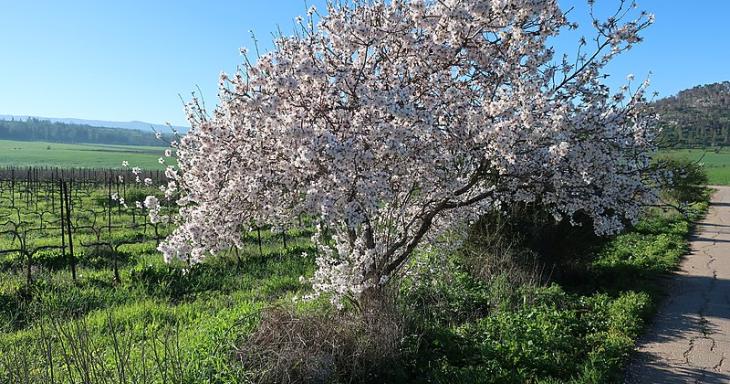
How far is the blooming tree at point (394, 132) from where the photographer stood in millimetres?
5055

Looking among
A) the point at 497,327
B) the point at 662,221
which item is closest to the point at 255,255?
the point at 497,327

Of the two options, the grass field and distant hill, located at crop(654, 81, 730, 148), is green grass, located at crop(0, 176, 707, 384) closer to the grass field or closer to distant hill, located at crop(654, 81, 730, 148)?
the grass field

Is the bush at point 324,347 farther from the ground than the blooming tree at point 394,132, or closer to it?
closer to it

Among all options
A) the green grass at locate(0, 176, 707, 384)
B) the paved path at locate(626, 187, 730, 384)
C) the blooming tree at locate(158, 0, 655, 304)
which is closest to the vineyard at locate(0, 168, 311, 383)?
the green grass at locate(0, 176, 707, 384)

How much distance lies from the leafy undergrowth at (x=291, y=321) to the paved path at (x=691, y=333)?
24 cm

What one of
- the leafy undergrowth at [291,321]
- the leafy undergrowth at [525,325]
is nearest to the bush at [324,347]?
the leafy undergrowth at [291,321]

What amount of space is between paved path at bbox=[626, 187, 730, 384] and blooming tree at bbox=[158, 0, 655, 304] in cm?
153

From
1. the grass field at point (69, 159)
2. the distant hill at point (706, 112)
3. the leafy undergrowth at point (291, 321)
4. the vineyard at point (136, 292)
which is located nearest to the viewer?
the leafy undergrowth at point (291, 321)

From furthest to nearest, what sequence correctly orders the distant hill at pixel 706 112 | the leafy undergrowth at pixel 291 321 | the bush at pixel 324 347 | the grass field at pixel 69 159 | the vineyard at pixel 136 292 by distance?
1. the grass field at pixel 69 159
2. the distant hill at pixel 706 112
3. the vineyard at pixel 136 292
4. the bush at pixel 324 347
5. the leafy undergrowth at pixel 291 321

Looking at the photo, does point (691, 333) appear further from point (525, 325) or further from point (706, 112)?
point (706, 112)

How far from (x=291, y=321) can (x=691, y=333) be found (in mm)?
4953

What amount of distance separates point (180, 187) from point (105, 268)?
6181 mm

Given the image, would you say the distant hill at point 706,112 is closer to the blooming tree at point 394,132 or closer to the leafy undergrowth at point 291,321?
the leafy undergrowth at point 291,321

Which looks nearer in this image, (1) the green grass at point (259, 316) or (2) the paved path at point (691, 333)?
(1) the green grass at point (259, 316)
